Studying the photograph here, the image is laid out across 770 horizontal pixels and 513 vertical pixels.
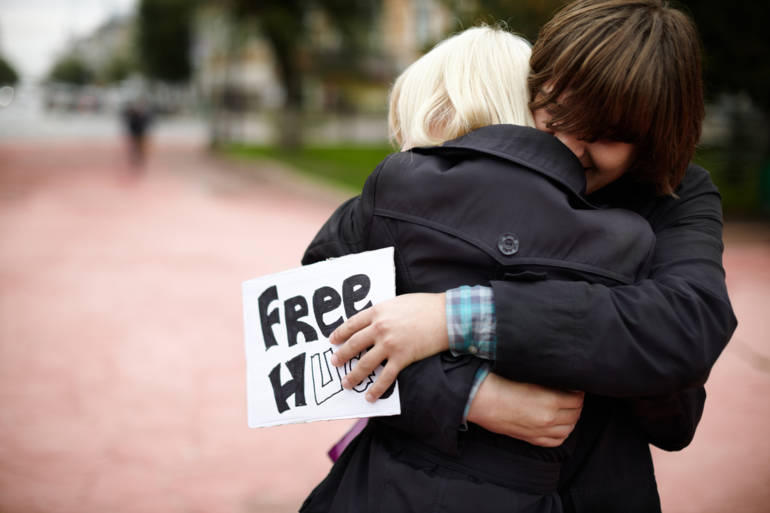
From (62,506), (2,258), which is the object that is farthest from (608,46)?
(2,258)

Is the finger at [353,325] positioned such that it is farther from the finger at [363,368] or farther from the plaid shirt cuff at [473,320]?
the plaid shirt cuff at [473,320]

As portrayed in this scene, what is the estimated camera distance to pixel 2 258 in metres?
8.66

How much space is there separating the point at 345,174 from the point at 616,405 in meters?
16.0

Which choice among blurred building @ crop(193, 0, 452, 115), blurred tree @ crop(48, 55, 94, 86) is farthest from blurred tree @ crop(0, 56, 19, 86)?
blurred tree @ crop(48, 55, 94, 86)

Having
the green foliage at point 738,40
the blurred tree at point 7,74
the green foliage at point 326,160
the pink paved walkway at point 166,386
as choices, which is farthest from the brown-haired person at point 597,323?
the blurred tree at point 7,74

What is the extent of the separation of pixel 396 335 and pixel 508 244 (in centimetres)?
27

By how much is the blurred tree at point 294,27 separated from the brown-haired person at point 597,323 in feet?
77.4

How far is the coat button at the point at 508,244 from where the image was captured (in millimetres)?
1216

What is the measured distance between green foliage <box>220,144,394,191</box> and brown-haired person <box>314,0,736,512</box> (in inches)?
493

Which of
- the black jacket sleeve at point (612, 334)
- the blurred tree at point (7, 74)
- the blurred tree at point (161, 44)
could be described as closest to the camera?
the black jacket sleeve at point (612, 334)

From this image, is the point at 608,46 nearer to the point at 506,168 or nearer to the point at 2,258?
the point at 506,168

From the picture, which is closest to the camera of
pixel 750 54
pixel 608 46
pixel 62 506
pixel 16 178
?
pixel 608 46

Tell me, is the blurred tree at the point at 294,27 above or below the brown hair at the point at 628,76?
above

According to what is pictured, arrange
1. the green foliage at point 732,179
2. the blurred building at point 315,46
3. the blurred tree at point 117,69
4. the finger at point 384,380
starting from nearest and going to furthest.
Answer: the finger at point 384,380 < the green foliage at point 732,179 < the blurred building at point 315,46 < the blurred tree at point 117,69
